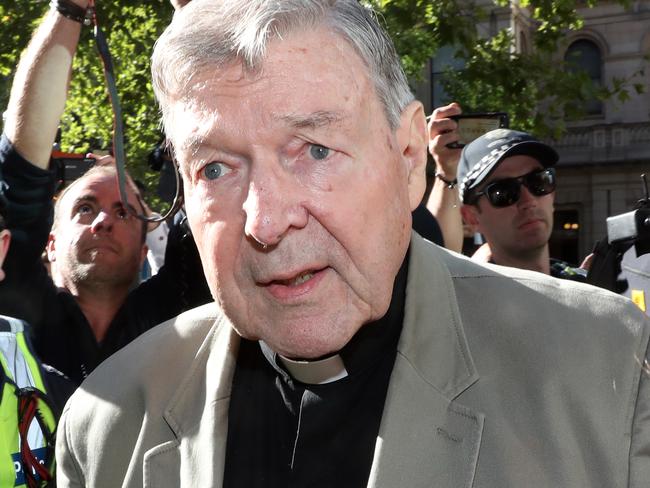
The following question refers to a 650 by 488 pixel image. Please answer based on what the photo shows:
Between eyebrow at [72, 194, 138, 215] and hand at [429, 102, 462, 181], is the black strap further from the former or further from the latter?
hand at [429, 102, 462, 181]

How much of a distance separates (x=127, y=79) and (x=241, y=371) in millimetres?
9302

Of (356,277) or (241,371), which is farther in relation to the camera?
(241,371)

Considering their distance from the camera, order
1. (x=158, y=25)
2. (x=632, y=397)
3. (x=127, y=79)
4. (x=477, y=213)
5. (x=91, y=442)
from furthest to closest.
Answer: (x=127, y=79) < (x=158, y=25) < (x=477, y=213) < (x=91, y=442) < (x=632, y=397)

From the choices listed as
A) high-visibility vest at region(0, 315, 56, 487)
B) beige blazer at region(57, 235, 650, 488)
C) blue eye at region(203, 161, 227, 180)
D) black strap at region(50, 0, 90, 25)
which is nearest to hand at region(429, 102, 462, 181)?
black strap at region(50, 0, 90, 25)

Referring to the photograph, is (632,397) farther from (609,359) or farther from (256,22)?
(256,22)

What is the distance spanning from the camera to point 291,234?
1.70 m

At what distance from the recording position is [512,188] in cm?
406

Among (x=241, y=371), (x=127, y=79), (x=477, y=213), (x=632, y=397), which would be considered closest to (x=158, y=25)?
(x=127, y=79)

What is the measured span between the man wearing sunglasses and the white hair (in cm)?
221

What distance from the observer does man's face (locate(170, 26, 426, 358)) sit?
1.71 m

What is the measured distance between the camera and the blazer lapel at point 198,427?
192 cm

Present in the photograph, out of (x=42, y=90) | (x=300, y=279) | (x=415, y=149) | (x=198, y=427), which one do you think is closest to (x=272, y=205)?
(x=300, y=279)

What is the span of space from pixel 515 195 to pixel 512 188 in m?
0.03

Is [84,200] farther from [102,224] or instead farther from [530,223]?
[530,223]
